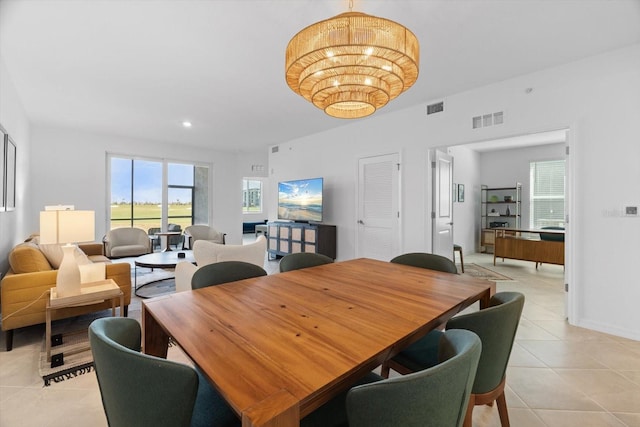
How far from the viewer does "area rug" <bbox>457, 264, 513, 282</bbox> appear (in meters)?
4.91

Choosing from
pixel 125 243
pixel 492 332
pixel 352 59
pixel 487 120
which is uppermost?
pixel 487 120

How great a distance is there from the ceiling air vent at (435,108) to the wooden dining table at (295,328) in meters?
2.92

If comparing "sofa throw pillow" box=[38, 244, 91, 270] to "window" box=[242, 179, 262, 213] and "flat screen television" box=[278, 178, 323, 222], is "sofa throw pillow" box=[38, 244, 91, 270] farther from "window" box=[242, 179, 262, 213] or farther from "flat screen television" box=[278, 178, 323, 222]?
"window" box=[242, 179, 262, 213]

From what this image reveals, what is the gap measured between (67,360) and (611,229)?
496 centimetres

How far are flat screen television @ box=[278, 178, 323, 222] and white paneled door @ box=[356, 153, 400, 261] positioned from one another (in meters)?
0.85

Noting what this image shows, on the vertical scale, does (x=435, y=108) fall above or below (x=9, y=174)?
above

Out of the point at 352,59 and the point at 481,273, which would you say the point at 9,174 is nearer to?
the point at 352,59

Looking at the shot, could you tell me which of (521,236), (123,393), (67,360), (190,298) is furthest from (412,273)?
(521,236)

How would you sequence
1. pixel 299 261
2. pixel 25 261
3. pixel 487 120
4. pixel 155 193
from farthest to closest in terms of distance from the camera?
pixel 155 193 < pixel 487 120 < pixel 25 261 < pixel 299 261

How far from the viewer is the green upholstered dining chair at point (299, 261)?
2424 mm

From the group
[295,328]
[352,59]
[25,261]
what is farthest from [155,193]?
[295,328]

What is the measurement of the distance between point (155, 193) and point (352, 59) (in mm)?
6749

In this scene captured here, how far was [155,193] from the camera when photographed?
6926mm

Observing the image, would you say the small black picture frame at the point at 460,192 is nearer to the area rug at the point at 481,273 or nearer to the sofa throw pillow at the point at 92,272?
the area rug at the point at 481,273
